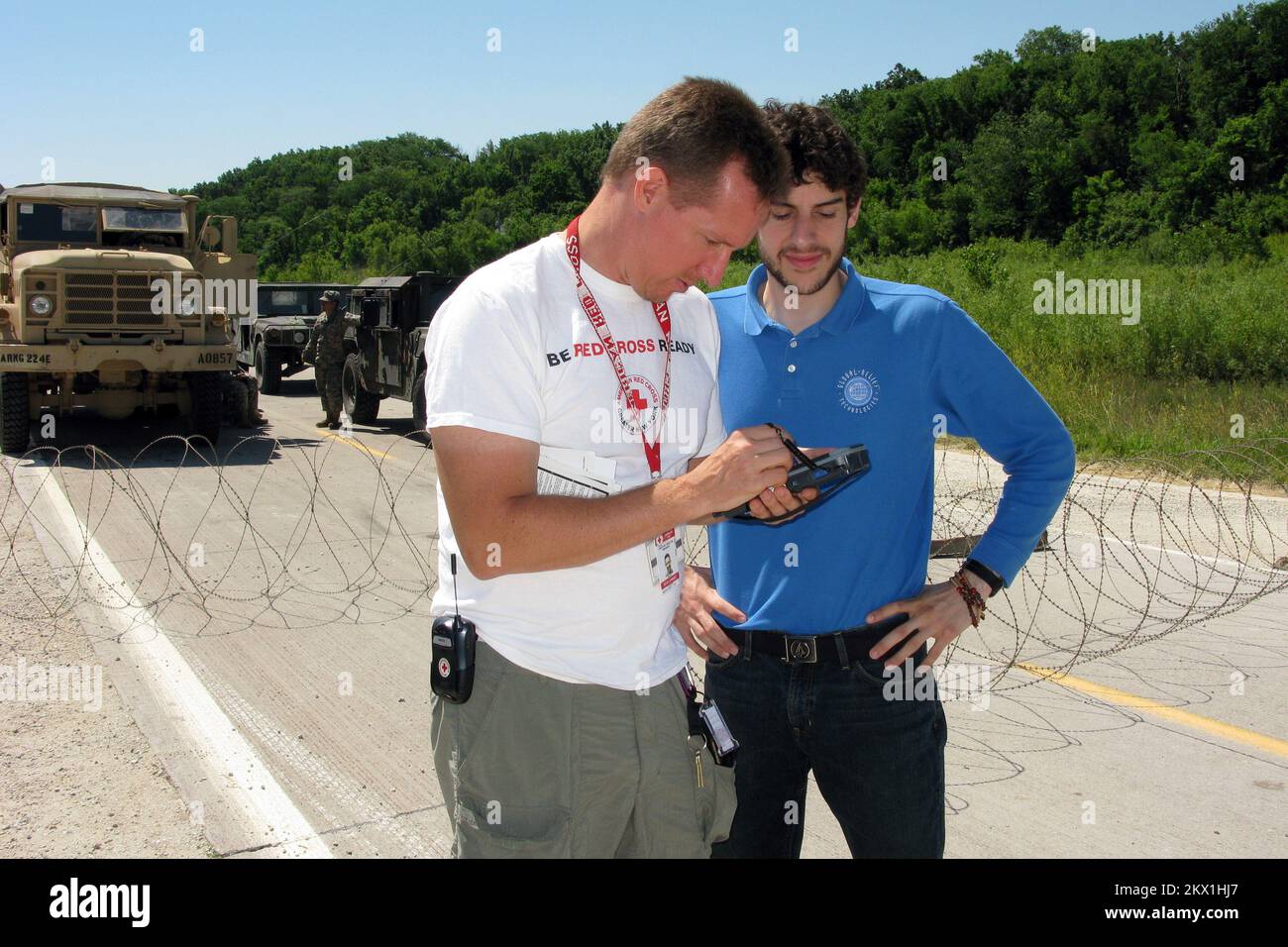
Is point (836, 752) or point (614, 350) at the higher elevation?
point (614, 350)

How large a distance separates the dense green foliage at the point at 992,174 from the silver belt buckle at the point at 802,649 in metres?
39.9

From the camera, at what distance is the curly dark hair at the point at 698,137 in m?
2.06

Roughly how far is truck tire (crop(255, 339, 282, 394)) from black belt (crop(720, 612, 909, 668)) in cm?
2189

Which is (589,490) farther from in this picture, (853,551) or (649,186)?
(853,551)

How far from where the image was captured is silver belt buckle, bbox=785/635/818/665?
2.63 metres

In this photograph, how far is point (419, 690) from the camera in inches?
229

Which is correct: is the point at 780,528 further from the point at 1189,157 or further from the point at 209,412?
the point at 1189,157

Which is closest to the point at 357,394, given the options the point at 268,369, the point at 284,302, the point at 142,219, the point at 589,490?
the point at 142,219

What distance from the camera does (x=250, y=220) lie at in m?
57.8

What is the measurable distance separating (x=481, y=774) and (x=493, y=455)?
0.61 m

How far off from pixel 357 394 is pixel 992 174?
162 ft

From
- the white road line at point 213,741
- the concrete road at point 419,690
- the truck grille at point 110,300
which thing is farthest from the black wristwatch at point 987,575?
the truck grille at point 110,300
